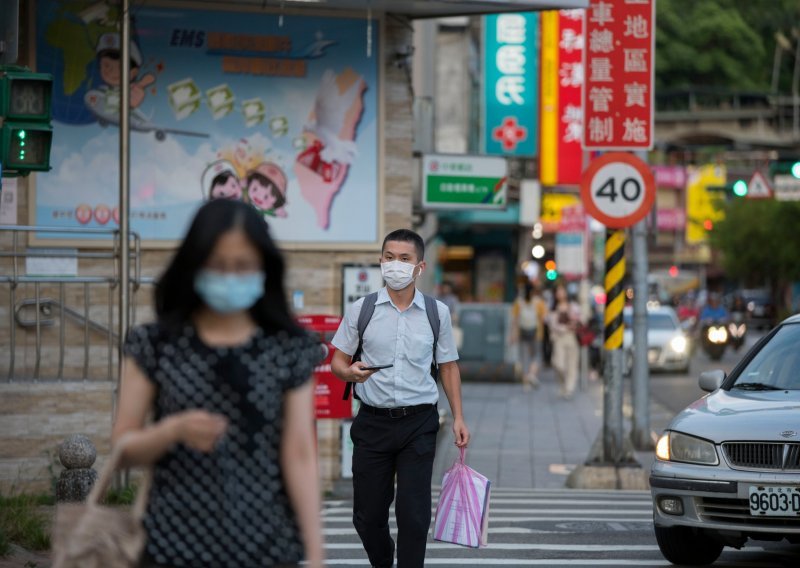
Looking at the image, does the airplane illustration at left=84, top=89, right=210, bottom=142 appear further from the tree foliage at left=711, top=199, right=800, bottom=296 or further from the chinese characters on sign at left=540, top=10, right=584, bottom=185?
the tree foliage at left=711, top=199, right=800, bottom=296

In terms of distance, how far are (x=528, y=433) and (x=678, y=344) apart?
14.3 meters

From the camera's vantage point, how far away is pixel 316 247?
45.6ft

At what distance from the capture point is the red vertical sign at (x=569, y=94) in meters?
31.8

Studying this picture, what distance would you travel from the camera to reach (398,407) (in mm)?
7562

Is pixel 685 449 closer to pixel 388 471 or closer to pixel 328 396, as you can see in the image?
pixel 388 471

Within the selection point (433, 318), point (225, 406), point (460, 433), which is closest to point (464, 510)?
point (460, 433)

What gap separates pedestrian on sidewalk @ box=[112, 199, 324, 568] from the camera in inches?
157

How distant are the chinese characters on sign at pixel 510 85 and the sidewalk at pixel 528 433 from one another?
4.84 m

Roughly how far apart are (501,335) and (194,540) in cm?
2767

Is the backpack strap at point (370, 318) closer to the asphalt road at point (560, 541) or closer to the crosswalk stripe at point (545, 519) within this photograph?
the asphalt road at point (560, 541)

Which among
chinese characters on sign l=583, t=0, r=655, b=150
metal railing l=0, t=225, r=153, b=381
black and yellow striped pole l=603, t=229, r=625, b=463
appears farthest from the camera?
chinese characters on sign l=583, t=0, r=655, b=150

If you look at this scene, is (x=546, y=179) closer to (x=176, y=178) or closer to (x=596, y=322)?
(x=596, y=322)

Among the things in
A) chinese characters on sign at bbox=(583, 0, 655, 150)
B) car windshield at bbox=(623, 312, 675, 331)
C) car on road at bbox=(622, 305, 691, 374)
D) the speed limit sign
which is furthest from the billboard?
car windshield at bbox=(623, 312, 675, 331)

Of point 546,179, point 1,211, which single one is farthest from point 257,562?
point 546,179
